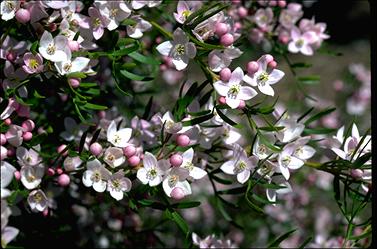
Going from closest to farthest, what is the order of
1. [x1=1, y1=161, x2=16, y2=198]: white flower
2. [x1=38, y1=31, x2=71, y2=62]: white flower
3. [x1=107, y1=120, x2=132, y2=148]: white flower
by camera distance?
1. [x1=1, y1=161, x2=16, y2=198]: white flower
2. [x1=38, y1=31, x2=71, y2=62]: white flower
3. [x1=107, y1=120, x2=132, y2=148]: white flower

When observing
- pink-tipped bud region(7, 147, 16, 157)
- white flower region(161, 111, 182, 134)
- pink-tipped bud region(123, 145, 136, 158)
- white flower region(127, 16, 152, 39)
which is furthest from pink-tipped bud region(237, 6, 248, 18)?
pink-tipped bud region(7, 147, 16, 157)

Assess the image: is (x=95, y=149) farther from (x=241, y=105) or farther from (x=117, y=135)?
(x=241, y=105)

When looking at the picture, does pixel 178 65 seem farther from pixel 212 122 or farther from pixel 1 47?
pixel 1 47

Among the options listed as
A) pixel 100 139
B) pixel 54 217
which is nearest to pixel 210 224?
pixel 54 217

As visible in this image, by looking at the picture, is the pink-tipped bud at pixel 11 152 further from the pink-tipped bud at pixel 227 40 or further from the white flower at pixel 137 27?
the pink-tipped bud at pixel 227 40

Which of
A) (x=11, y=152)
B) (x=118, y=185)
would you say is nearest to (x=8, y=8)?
(x=11, y=152)

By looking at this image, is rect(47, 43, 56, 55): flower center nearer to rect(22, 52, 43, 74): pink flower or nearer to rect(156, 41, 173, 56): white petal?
rect(22, 52, 43, 74): pink flower
